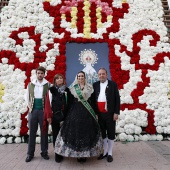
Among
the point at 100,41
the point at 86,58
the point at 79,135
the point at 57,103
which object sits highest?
the point at 100,41

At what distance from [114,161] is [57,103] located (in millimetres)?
1263

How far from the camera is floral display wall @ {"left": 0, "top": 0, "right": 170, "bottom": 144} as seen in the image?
5.08 metres

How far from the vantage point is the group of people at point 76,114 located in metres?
3.50

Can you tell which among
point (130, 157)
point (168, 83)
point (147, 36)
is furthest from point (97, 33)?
point (130, 157)

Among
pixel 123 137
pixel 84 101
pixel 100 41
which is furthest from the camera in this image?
pixel 100 41

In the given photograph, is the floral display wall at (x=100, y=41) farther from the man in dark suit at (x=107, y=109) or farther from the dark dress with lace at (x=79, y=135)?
the dark dress with lace at (x=79, y=135)

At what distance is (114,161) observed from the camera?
143 inches

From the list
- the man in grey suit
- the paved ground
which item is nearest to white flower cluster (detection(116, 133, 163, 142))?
the paved ground

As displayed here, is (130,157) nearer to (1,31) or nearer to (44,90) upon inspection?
(44,90)

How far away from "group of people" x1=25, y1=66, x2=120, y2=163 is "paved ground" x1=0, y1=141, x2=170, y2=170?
0.13 m

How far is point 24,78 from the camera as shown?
5402 mm

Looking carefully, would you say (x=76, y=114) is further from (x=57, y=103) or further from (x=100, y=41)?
(x=100, y=41)

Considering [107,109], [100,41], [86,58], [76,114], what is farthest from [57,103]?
[100,41]

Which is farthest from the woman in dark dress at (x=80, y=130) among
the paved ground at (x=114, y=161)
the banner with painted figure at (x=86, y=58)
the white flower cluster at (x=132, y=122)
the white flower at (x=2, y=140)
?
the banner with painted figure at (x=86, y=58)
